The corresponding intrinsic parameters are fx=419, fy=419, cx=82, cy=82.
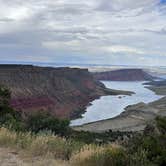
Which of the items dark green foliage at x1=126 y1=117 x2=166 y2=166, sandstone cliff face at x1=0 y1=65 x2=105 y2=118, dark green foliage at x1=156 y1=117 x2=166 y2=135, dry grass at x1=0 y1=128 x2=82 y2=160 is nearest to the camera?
dark green foliage at x1=126 y1=117 x2=166 y2=166

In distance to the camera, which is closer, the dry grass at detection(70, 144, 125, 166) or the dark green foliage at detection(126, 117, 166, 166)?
the dark green foliage at detection(126, 117, 166, 166)

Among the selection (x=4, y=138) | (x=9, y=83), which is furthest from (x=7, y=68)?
(x=4, y=138)

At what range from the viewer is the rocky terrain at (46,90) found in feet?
273

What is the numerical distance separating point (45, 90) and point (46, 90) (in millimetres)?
831

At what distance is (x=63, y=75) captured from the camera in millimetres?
129750

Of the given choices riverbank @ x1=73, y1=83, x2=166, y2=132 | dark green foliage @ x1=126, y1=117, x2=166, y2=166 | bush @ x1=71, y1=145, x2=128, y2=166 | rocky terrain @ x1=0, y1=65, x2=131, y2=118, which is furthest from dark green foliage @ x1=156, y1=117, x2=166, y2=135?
rocky terrain @ x1=0, y1=65, x2=131, y2=118

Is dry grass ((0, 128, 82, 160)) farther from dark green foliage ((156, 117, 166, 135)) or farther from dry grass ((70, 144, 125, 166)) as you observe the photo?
dark green foliage ((156, 117, 166, 135))

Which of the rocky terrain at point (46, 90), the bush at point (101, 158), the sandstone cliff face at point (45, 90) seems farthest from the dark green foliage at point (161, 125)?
the sandstone cliff face at point (45, 90)

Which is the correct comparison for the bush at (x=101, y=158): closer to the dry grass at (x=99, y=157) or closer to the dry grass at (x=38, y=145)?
the dry grass at (x=99, y=157)

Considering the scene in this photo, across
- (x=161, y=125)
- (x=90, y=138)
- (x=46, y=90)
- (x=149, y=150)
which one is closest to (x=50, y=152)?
(x=149, y=150)

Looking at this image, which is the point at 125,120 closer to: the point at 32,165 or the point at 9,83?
the point at 9,83

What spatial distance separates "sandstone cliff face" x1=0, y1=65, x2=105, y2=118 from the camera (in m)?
83.3

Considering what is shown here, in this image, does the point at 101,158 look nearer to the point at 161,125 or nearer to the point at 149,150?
the point at 149,150

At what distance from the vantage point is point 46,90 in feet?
337
